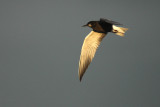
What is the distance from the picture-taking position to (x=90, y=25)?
10.2ft

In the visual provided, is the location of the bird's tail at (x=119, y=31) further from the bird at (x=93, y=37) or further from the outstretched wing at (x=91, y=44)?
the outstretched wing at (x=91, y=44)

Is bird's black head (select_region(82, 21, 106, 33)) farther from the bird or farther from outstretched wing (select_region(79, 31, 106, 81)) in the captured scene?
outstretched wing (select_region(79, 31, 106, 81))

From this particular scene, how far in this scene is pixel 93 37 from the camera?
3268mm

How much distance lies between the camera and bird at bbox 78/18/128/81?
10.1ft

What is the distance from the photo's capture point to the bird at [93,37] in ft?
10.1

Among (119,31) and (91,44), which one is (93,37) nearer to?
(91,44)

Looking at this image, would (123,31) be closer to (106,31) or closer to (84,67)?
(106,31)

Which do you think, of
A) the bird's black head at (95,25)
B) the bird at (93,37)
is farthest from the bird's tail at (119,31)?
the bird's black head at (95,25)

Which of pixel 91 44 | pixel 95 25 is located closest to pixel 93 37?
pixel 91 44

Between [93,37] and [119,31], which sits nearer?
[119,31]

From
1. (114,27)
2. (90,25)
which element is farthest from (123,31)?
(90,25)

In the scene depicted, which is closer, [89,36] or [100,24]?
[100,24]

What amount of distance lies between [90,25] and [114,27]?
0.24m

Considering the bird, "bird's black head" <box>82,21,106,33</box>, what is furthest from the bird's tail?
"bird's black head" <box>82,21,106,33</box>
